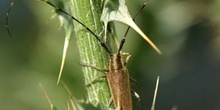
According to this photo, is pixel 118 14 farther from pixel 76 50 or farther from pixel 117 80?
pixel 76 50

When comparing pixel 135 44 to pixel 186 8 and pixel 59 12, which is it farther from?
pixel 59 12

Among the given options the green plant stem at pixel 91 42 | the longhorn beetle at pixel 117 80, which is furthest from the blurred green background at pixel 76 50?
the green plant stem at pixel 91 42

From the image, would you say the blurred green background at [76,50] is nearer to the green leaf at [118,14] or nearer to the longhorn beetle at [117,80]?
the longhorn beetle at [117,80]

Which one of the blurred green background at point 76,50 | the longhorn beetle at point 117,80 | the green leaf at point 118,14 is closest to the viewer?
the green leaf at point 118,14

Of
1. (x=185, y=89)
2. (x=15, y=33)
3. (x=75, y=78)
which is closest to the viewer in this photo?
(x=75, y=78)

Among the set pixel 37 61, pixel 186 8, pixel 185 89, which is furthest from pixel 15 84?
pixel 185 89

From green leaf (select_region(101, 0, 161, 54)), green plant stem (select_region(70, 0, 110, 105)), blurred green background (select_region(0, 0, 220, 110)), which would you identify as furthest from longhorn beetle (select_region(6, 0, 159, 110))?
blurred green background (select_region(0, 0, 220, 110))
